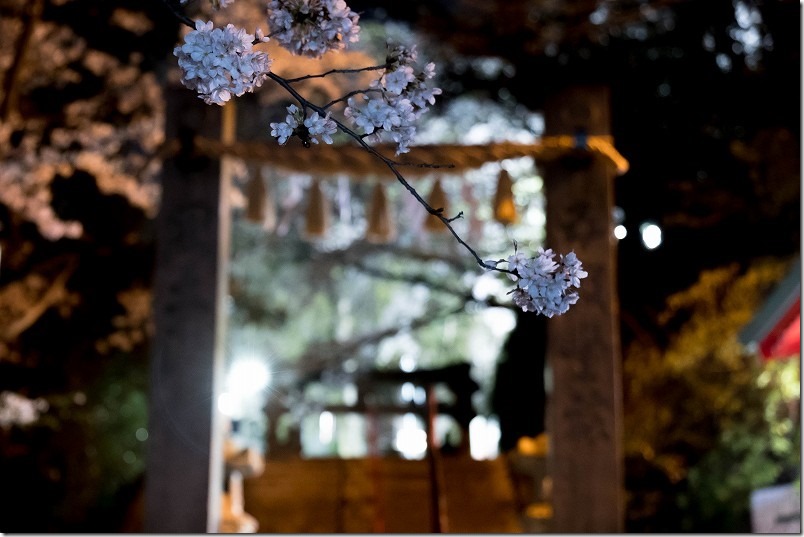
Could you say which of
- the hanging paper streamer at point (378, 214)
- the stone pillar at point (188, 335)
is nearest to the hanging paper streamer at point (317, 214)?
the hanging paper streamer at point (378, 214)

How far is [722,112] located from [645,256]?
5.62ft

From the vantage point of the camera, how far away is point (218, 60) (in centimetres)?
168

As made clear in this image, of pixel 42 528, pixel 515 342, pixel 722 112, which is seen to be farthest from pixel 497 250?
pixel 42 528

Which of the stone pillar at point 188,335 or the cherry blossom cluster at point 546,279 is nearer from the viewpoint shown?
the cherry blossom cluster at point 546,279

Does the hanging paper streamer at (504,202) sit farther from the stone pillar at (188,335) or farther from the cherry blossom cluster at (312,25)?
the cherry blossom cluster at (312,25)

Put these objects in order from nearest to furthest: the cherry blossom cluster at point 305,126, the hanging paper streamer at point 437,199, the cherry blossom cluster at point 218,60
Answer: the cherry blossom cluster at point 218,60 < the cherry blossom cluster at point 305,126 < the hanging paper streamer at point 437,199

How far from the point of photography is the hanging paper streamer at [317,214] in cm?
611

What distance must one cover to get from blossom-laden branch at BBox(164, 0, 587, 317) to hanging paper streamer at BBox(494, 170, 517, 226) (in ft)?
12.3

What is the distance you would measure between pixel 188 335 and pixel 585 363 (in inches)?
101

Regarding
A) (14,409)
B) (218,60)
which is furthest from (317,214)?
(14,409)

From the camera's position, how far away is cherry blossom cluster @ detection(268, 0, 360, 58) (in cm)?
188

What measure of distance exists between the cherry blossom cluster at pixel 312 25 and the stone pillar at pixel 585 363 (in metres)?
3.79

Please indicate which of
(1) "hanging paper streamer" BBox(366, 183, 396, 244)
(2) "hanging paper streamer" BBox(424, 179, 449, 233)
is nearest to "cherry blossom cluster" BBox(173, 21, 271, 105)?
(2) "hanging paper streamer" BBox(424, 179, 449, 233)

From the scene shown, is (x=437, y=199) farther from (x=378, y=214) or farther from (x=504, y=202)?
(x=378, y=214)
